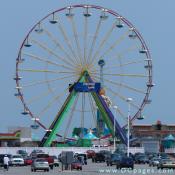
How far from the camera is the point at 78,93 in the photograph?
88000 millimetres

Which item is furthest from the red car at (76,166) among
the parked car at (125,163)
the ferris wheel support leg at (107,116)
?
the ferris wheel support leg at (107,116)

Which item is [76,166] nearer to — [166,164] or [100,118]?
[166,164]

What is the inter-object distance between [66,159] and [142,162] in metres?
22.6

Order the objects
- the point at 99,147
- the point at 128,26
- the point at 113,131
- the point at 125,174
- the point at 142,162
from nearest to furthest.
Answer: the point at 125,174
the point at 142,162
the point at 128,26
the point at 113,131
the point at 99,147

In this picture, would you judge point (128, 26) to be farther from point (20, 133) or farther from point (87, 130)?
point (20, 133)

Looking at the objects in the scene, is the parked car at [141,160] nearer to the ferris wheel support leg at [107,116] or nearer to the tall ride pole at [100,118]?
the tall ride pole at [100,118]

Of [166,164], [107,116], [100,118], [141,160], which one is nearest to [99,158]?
[141,160]

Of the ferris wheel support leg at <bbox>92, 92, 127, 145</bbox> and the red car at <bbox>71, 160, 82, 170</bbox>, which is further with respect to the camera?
the ferris wheel support leg at <bbox>92, 92, 127, 145</bbox>

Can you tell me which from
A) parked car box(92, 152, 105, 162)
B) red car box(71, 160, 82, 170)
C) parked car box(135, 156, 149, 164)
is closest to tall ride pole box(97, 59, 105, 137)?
parked car box(92, 152, 105, 162)

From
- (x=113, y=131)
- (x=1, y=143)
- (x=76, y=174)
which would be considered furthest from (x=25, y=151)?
(x=76, y=174)

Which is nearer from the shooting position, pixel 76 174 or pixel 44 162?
pixel 76 174

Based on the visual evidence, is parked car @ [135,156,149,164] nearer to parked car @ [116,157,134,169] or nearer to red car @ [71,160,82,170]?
parked car @ [116,157,134,169]

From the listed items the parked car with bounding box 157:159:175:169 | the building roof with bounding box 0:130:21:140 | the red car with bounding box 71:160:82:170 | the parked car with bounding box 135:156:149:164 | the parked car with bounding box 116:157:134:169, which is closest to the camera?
the red car with bounding box 71:160:82:170

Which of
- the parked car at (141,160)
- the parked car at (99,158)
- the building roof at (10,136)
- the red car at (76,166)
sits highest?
the building roof at (10,136)
